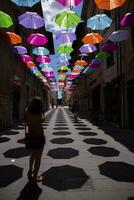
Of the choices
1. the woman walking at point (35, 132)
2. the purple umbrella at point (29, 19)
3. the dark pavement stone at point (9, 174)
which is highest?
the purple umbrella at point (29, 19)

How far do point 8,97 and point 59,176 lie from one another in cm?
1380

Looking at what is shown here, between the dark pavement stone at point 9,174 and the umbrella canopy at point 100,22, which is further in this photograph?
the umbrella canopy at point 100,22

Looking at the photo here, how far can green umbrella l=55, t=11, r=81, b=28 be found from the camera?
13.3 metres

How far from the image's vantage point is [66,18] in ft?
43.9

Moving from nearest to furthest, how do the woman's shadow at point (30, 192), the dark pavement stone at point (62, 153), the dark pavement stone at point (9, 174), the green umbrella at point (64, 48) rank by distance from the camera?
the woman's shadow at point (30, 192)
the dark pavement stone at point (9, 174)
the dark pavement stone at point (62, 153)
the green umbrella at point (64, 48)

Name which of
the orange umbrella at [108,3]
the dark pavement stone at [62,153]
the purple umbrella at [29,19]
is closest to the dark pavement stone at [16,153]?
the dark pavement stone at [62,153]

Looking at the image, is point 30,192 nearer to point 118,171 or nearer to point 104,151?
point 118,171

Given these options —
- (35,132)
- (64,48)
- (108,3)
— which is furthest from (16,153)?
(64,48)

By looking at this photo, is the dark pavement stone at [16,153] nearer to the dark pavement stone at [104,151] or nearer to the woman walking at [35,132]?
the dark pavement stone at [104,151]

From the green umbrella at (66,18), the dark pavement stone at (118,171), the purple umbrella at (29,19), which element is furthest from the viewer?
the purple umbrella at (29,19)

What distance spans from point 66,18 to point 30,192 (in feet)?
33.9

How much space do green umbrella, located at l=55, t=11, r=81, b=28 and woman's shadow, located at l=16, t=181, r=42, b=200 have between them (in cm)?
983

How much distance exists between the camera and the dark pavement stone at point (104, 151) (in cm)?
884

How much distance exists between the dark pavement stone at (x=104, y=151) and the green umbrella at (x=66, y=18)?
6.89 metres
